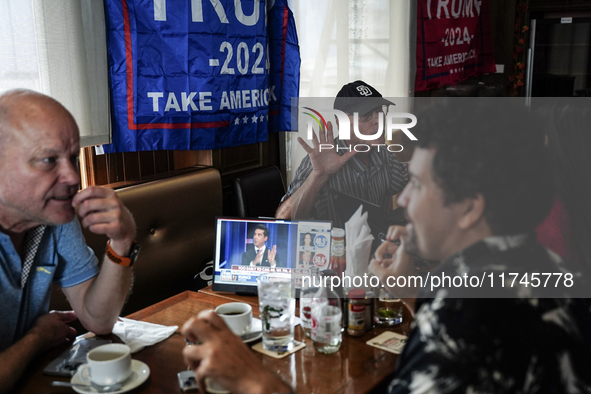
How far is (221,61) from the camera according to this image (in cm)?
251

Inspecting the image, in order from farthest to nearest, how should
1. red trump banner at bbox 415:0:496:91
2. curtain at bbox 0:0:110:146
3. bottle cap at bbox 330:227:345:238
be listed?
1. red trump banner at bbox 415:0:496:91
2. curtain at bbox 0:0:110:146
3. bottle cap at bbox 330:227:345:238

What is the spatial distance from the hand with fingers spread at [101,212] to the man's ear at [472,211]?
35.9 inches

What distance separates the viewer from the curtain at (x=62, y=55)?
189cm

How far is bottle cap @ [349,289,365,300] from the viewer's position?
1.33m

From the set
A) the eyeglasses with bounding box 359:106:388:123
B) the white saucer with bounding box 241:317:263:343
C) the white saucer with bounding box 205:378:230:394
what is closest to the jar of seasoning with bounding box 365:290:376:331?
the white saucer with bounding box 241:317:263:343

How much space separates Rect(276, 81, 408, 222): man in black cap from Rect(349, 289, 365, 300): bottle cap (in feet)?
2.89

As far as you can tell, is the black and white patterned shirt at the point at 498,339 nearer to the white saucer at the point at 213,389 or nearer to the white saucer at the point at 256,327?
the white saucer at the point at 213,389

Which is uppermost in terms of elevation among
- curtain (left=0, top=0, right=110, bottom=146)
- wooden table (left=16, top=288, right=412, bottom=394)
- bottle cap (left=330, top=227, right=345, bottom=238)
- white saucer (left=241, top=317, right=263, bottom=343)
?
curtain (left=0, top=0, right=110, bottom=146)

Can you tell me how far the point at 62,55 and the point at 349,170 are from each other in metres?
1.25

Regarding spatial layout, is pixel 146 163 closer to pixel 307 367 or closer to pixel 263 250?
pixel 263 250

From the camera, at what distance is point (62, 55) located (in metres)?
2.05

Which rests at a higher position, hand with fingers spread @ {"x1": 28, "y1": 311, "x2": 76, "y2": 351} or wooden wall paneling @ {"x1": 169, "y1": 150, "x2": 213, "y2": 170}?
wooden wall paneling @ {"x1": 169, "y1": 150, "x2": 213, "y2": 170}

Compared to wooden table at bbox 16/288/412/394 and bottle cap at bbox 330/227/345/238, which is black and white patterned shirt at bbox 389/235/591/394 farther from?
bottle cap at bbox 330/227/345/238

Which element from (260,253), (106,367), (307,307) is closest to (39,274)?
(106,367)
